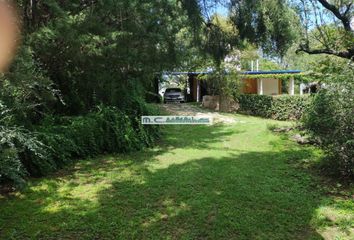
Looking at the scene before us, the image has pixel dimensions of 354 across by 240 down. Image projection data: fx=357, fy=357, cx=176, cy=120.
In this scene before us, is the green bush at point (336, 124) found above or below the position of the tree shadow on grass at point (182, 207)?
above

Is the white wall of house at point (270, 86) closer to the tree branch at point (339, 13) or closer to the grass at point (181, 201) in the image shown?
the grass at point (181, 201)

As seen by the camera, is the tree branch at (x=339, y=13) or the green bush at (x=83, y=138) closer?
the green bush at (x=83, y=138)

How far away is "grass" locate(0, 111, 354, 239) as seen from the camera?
13.6 feet

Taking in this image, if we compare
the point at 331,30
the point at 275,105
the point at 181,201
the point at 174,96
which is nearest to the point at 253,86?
the point at 174,96

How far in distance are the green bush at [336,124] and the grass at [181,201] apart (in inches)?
20.1

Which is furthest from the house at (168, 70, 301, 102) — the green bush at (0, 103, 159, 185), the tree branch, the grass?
the grass

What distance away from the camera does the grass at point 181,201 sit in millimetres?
4148

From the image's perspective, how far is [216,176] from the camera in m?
6.26

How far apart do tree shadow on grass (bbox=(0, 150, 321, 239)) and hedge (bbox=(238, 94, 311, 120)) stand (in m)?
8.74

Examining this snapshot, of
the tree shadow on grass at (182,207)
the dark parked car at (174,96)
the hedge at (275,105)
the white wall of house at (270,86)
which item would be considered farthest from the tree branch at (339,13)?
the white wall of house at (270,86)

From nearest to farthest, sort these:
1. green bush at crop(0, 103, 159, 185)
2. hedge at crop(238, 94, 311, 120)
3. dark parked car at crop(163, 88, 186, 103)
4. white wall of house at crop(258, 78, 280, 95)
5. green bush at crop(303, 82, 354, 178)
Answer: green bush at crop(303, 82, 354, 178) → green bush at crop(0, 103, 159, 185) → hedge at crop(238, 94, 311, 120) → dark parked car at crop(163, 88, 186, 103) → white wall of house at crop(258, 78, 280, 95)

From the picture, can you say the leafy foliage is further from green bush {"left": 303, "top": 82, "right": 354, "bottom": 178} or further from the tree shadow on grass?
the tree shadow on grass

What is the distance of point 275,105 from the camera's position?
15.8 metres

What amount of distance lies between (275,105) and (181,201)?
463 inches
